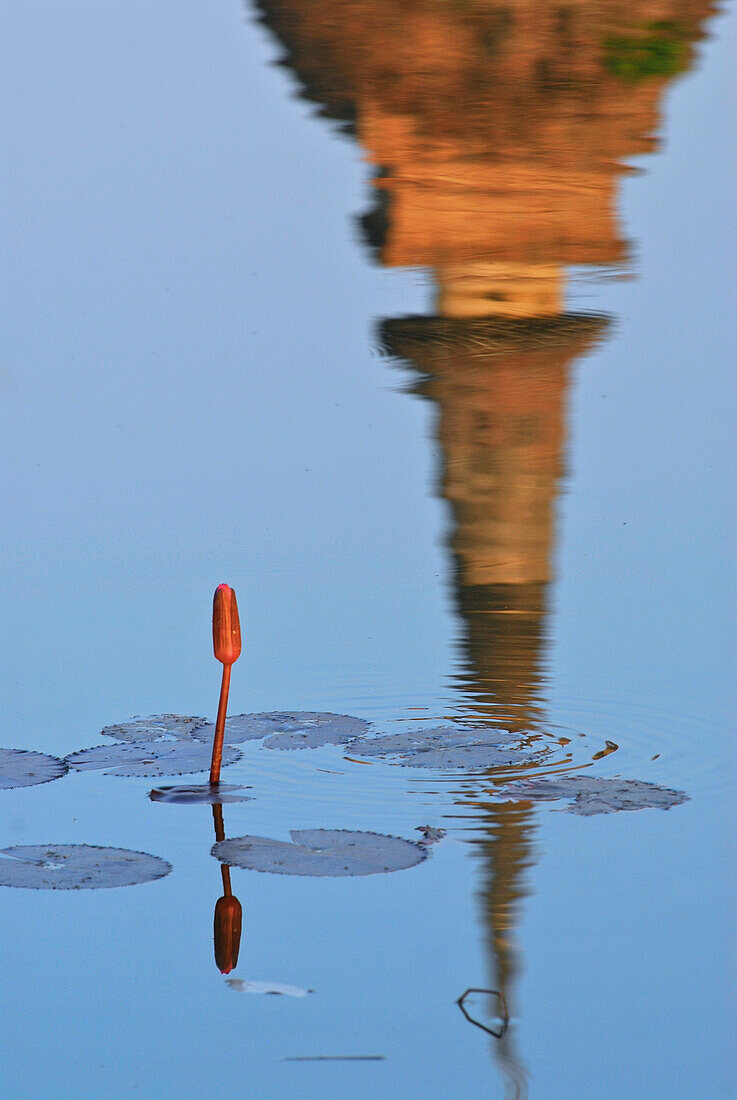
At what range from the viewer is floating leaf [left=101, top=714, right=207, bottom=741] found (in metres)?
2.99

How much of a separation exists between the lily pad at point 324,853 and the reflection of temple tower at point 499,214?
165 mm

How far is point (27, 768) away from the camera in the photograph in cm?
281

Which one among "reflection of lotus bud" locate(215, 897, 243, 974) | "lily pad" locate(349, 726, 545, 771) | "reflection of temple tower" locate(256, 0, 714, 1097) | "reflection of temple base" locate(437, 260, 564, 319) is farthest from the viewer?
"reflection of temple base" locate(437, 260, 564, 319)

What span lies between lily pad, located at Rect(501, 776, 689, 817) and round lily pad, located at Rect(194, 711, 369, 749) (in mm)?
442

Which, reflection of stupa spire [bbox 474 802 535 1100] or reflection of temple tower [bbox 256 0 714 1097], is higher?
reflection of temple tower [bbox 256 0 714 1097]

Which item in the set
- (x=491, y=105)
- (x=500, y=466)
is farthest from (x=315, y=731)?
(x=491, y=105)

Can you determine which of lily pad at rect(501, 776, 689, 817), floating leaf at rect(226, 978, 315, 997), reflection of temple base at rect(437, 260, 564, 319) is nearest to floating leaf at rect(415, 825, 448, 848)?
lily pad at rect(501, 776, 689, 817)

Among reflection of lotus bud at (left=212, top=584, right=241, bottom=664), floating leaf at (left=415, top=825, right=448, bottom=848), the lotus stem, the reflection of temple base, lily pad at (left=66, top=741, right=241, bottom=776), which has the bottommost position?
lily pad at (left=66, top=741, right=241, bottom=776)

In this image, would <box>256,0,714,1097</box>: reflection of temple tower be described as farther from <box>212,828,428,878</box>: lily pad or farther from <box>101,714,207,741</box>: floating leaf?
<box>101,714,207,741</box>: floating leaf

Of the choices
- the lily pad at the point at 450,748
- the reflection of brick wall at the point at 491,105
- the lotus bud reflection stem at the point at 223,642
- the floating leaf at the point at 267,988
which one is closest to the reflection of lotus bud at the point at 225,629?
the lotus bud reflection stem at the point at 223,642

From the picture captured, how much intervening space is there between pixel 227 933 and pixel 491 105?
20.9ft

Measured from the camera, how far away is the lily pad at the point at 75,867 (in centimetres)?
234

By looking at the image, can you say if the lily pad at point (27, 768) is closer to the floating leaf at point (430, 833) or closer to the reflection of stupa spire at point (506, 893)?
the floating leaf at point (430, 833)

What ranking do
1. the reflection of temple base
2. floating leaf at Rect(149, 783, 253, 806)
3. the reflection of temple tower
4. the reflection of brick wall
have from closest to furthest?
1. floating leaf at Rect(149, 783, 253, 806)
2. the reflection of temple tower
3. the reflection of temple base
4. the reflection of brick wall
